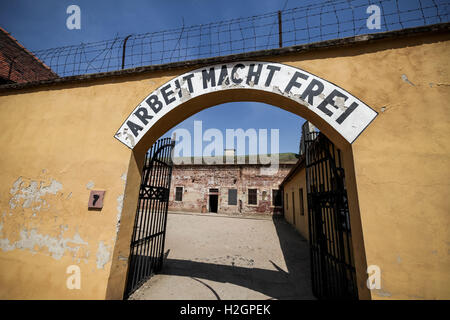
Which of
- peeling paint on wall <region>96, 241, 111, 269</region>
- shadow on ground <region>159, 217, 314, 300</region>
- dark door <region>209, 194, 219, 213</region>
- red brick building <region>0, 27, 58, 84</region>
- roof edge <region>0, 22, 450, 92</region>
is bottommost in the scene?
shadow on ground <region>159, 217, 314, 300</region>

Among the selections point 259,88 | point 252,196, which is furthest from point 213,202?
point 259,88

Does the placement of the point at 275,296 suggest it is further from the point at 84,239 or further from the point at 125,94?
the point at 125,94

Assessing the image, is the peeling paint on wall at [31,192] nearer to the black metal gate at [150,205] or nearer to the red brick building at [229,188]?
the black metal gate at [150,205]

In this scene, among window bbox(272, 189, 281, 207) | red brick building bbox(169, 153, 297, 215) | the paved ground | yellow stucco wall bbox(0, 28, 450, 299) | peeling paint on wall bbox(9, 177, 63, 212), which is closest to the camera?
yellow stucco wall bbox(0, 28, 450, 299)

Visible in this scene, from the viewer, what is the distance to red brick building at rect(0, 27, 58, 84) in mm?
5462

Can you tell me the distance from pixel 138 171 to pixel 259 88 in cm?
225

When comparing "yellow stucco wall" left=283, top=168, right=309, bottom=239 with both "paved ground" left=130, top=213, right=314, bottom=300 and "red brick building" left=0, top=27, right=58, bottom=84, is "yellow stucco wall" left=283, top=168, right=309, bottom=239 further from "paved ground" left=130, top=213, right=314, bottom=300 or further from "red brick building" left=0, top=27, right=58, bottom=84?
"red brick building" left=0, top=27, right=58, bottom=84

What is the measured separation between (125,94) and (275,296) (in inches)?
170

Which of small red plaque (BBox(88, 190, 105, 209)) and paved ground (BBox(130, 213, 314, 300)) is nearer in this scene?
small red plaque (BBox(88, 190, 105, 209))

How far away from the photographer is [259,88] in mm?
2697

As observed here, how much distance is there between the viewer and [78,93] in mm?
3369

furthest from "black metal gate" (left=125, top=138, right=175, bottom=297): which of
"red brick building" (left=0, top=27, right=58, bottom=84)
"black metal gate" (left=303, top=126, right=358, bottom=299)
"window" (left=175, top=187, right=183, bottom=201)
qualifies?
"window" (left=175, top=187, right=183, bottom=201)

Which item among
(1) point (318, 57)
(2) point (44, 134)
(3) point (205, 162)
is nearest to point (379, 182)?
(1) point (318, 57)

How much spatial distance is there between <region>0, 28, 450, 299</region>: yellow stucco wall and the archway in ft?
0.13
